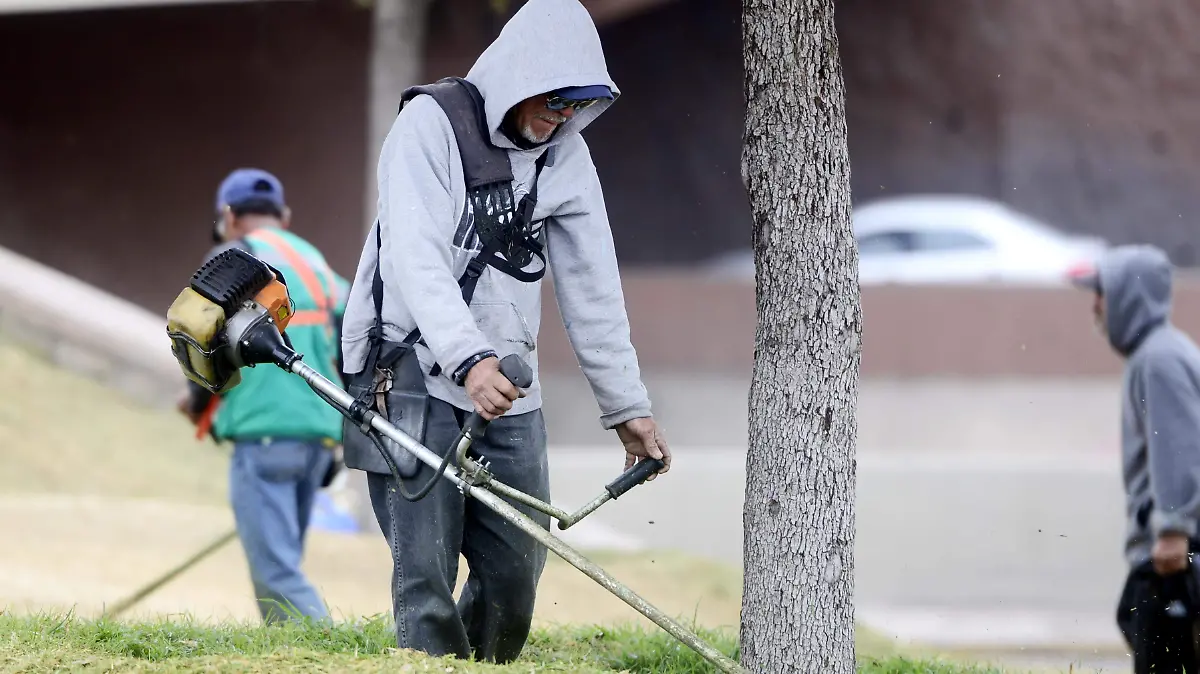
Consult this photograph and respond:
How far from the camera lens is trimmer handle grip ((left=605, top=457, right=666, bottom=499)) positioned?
3.42 meters

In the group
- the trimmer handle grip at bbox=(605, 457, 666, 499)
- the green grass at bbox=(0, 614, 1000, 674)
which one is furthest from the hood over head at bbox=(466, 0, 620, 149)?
the green grass at bbox=(0, 614, 1000, 674)

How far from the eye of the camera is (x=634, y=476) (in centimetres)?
347

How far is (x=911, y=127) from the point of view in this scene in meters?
16.5

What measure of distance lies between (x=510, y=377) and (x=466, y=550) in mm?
713

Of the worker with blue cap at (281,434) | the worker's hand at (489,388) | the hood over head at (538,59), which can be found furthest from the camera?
the worker with blue cap at (281,434)

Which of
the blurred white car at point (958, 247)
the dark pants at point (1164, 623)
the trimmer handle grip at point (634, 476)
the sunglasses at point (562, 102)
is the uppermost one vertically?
the blurred white car at point (958, 247)

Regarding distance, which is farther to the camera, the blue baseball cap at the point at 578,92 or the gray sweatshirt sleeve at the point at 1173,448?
the gray sweatshirt sleeve at the point at 1173,448

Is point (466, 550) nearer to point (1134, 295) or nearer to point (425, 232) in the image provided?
point (425, 232)

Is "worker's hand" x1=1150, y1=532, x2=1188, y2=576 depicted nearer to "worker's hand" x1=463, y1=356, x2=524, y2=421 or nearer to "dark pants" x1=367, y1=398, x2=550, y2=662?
"dark pants" x1=367, y1=398, x2=550, y2=662

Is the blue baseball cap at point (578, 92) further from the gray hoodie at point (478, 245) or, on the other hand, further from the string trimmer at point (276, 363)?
the string trimmer at point (276, 363)

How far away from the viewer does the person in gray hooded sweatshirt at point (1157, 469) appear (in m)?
4.48

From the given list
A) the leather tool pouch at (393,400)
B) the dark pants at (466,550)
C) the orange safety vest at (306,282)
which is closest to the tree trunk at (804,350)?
the dark pants at (466,550)

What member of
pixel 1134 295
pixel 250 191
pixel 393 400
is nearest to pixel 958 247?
pixel 1134 295

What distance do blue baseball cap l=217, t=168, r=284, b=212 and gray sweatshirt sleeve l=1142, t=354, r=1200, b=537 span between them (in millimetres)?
3369
